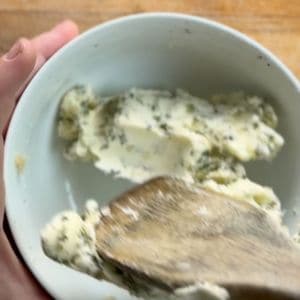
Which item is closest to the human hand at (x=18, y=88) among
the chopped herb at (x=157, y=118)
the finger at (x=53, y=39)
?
the finger at (x=53, y=39)

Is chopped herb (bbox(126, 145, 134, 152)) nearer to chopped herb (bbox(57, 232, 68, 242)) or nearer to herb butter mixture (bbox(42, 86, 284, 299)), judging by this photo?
herb butter mixture (bbox(42, 86, 284, 299))

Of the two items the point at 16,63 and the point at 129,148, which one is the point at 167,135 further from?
the point at 16,63

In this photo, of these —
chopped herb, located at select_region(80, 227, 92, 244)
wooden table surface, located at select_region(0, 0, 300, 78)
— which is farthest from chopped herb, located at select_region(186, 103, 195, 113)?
chopped herb, located at select_region(80, 227, 92, 244)

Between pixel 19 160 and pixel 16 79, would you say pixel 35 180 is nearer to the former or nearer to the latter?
pixel 19 160

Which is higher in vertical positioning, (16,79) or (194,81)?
(194,81)

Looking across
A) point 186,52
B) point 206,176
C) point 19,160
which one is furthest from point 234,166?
point 19,160

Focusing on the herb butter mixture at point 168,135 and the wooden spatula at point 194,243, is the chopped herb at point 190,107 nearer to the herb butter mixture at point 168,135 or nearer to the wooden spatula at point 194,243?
the herb butter mixture at point 168,135
